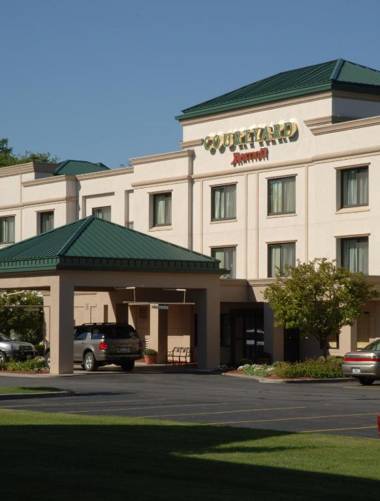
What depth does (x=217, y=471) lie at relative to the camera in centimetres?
1534

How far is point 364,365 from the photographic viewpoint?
39875 mm

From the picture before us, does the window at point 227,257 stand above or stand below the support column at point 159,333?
above

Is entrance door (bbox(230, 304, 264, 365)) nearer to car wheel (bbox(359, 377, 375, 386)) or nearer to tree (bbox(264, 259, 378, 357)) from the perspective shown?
tree (bbox(264, 259, 378, 357))

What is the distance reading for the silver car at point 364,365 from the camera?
39.7m

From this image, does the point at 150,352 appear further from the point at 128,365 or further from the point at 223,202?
the point at 223,202

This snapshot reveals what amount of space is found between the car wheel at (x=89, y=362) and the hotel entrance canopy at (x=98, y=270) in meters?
2.40

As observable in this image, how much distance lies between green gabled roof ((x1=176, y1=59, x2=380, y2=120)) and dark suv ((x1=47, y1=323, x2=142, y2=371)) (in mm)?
12478

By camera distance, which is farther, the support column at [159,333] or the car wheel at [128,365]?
the support column at [159,333]

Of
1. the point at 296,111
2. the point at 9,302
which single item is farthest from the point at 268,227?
the point at 9,302

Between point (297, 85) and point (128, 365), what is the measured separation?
1439 cm

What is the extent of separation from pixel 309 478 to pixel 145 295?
39.5 metres

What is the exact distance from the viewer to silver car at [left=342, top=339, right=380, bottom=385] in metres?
39.7

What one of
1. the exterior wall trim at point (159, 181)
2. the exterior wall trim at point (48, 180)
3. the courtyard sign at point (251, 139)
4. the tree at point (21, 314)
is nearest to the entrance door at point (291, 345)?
the courtyard sign at point (251, 139)

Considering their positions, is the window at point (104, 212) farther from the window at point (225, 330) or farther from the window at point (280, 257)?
the window at point (280, 257)
